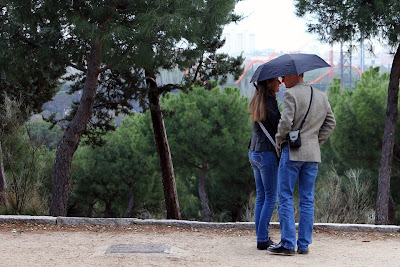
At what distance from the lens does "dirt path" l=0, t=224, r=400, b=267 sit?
484 cm

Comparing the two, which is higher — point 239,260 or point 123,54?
point 123,54

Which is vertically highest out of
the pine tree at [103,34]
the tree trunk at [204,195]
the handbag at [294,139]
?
the pine tree at [103,34]

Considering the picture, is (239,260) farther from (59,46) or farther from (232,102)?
(232,102)

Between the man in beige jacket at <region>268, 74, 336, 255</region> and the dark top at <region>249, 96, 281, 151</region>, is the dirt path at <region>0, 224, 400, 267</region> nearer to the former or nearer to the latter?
the man in beige jacket at <region>268, 74, 336, 255</region>

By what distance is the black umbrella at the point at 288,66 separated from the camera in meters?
4.87

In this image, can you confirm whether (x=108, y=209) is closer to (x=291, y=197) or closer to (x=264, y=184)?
(x=264, y=184)

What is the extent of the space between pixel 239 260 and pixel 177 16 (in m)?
4.15

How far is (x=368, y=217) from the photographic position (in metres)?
14.1

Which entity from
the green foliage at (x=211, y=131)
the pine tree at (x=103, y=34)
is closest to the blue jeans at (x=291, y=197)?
the pine tree at (x=103, y=34)

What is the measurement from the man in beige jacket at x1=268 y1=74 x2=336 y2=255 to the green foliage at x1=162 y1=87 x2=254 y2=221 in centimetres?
1467

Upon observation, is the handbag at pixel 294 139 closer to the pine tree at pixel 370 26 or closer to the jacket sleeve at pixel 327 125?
the jacket sleeve at pixel 327 125

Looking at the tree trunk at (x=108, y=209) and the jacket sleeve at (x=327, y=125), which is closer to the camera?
the jacket sleeve at (x=327, y=125)

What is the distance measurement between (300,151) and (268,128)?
0.36 metres

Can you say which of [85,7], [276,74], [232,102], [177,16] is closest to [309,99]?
[276,74]
